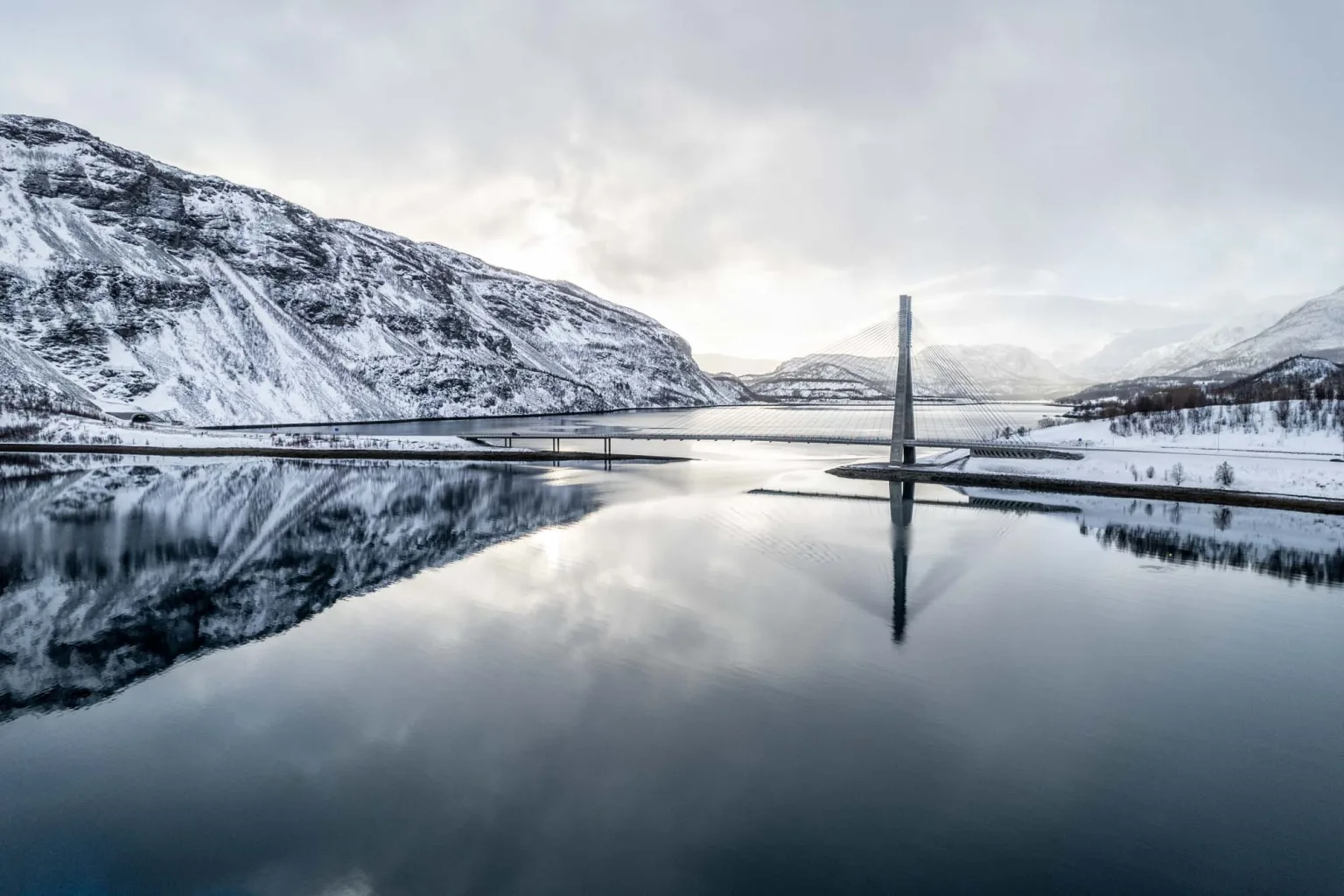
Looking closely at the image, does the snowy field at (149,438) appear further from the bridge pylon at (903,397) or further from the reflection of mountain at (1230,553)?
the reflection of mountain at (1230,553)

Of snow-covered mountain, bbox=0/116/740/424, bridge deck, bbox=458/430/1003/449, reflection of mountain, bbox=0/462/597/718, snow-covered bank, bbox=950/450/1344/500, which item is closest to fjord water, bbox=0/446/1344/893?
reflection of mountain, bbox=0/462/597/718

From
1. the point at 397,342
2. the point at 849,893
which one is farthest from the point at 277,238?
the point at 849,893

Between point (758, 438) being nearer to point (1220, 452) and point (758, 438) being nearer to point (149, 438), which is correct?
point (1220, 452)

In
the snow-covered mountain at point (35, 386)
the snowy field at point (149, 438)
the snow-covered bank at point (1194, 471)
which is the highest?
the snow-covered mountain at point (35, 386)

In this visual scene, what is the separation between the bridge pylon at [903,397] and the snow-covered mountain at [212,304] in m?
104

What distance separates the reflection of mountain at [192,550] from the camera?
58.1 ft

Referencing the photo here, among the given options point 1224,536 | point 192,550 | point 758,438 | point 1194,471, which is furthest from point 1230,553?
point 192,550

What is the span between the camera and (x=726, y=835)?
1035 cm

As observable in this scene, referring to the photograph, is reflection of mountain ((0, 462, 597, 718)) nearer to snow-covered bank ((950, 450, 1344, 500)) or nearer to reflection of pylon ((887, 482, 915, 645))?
reflection of pylon ((887, 482, 915, 645))

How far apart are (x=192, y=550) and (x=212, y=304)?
127 metres

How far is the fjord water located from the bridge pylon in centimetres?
2522

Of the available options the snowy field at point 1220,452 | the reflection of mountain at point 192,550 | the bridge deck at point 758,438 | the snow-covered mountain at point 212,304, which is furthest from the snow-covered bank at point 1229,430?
the snow-covered mountain at point 212,304

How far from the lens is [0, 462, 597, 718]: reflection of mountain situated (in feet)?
58.1

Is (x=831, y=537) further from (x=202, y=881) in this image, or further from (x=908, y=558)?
(x=202, y=881)
